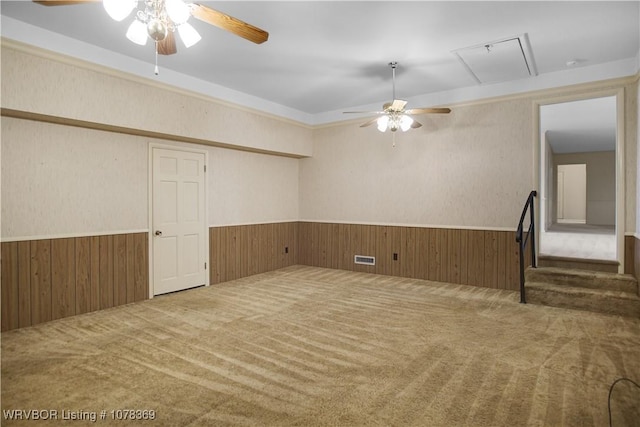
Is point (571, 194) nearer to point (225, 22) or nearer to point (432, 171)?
point (432, 171)

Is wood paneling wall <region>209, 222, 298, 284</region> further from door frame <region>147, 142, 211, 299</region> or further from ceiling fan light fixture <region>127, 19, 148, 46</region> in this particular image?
ceiling fan light fixture <region>127, 19, 148, 46</region>

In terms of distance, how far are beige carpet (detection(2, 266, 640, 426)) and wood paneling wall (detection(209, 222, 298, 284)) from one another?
127 centimetres

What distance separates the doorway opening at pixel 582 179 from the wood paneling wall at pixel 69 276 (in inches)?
232

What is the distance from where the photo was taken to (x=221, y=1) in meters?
3.14

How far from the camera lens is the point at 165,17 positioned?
2.21m

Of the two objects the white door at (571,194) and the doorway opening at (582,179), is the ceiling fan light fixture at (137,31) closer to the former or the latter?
the doorway opening at (582,179)

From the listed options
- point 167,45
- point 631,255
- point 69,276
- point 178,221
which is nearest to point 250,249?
point 178,221

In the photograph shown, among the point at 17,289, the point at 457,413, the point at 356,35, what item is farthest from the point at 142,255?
the point at 457,413

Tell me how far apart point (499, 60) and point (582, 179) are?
11713 mm

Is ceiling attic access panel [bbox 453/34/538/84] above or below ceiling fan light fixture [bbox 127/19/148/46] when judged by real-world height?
above

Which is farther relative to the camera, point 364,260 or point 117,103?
point 364,260

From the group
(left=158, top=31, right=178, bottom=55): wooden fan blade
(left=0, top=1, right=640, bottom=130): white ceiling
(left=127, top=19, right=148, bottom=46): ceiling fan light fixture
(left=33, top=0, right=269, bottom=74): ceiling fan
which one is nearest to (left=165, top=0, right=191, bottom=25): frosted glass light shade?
(left=33, top=0, right=269, bottom=74): ceiling fan

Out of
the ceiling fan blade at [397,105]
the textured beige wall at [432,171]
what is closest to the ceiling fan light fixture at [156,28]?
the ceiling fan blade at [397,105]

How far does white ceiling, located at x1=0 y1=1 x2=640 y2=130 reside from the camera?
3.27 metres
